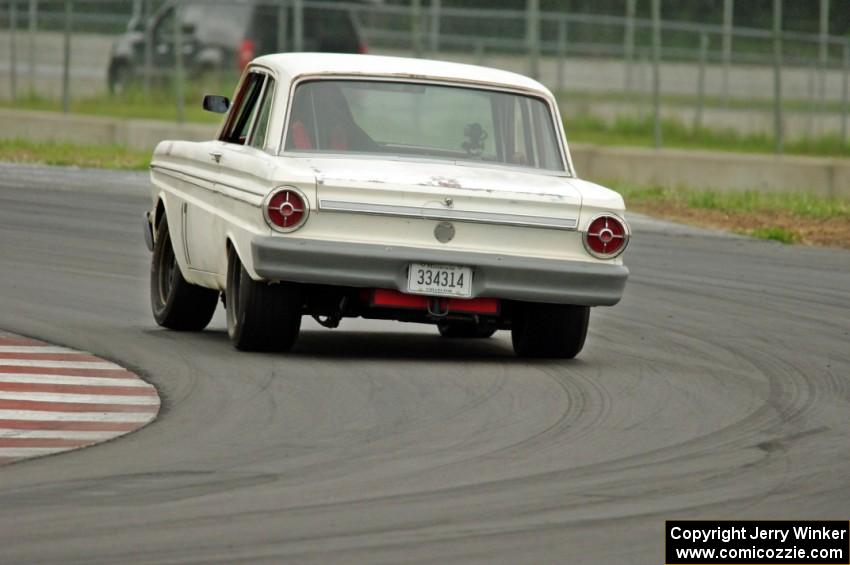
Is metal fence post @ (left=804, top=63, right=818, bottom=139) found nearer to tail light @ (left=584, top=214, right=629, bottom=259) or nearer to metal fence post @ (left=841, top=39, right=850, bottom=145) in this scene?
metal fence post @ (left=841, top=39, right=850, bottom=145)

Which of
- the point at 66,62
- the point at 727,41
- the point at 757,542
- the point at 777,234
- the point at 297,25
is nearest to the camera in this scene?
the point at 757,542

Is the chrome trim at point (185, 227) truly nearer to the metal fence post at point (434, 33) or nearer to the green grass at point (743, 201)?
the green grass at point (743, 201)

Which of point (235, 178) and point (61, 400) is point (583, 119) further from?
point (61, 400)

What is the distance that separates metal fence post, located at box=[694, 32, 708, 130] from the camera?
1141 inches

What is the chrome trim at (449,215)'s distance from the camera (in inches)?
393

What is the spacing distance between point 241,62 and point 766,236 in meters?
12.7

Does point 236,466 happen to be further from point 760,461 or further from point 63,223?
point 63,223

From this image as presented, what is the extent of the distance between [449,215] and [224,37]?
21141 mm

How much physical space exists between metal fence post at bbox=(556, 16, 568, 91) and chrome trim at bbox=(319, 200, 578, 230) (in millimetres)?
19963

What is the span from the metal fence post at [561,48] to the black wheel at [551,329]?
761 inches

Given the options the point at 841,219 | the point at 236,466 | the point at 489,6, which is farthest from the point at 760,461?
the point at 489,6

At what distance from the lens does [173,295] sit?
1178cm

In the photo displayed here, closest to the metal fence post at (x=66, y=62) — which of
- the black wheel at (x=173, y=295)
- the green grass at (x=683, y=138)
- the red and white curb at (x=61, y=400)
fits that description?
the green grass at (x=683, y=138)

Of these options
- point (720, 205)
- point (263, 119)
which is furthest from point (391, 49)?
point (263, 119)
